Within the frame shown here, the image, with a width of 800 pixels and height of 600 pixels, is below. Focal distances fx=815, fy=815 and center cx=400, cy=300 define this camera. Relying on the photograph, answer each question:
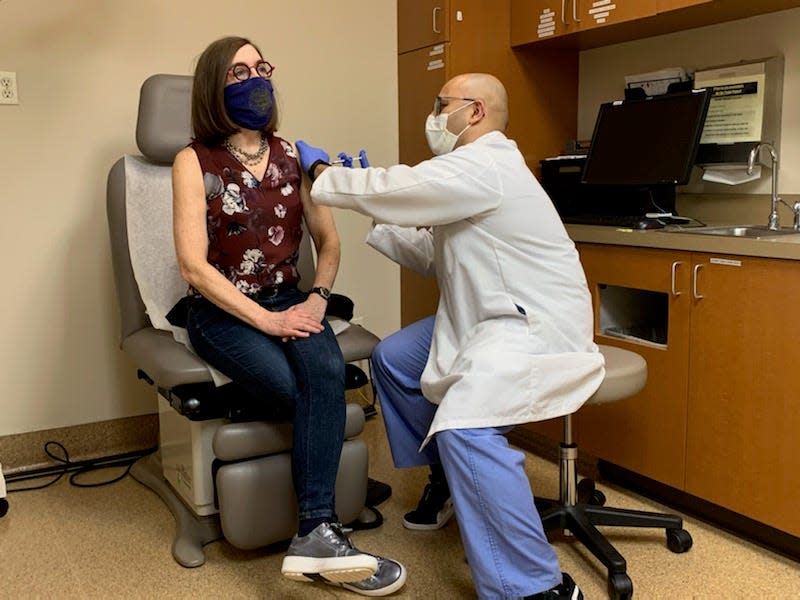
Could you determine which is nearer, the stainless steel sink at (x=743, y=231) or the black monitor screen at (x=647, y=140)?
the stainless steel sink at (x=743, y=231)

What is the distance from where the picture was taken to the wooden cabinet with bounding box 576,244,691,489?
2119 millimetres

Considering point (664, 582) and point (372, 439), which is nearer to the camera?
point (664, 582)

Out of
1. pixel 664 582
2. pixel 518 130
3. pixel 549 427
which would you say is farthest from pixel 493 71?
pixel 664 582

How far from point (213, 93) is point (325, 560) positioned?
1.08 meters

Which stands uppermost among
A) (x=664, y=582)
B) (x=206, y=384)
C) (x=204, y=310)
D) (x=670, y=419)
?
(x=204, y=310)

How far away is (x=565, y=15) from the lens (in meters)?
2.60

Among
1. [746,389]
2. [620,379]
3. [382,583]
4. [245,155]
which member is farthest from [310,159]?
[746,389]

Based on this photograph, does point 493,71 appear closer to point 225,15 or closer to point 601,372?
point 225,15

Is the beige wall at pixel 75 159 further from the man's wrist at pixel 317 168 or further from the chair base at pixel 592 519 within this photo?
the chair base at pixel 592 519

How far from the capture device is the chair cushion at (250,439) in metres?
1.83

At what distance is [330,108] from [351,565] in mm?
1788

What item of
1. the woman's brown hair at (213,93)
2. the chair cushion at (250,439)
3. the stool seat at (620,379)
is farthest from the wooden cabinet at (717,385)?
the woman's brown hair at (213,93)

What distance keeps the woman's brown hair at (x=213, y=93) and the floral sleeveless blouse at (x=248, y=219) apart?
0.04 metres

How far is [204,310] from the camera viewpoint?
193 cm
